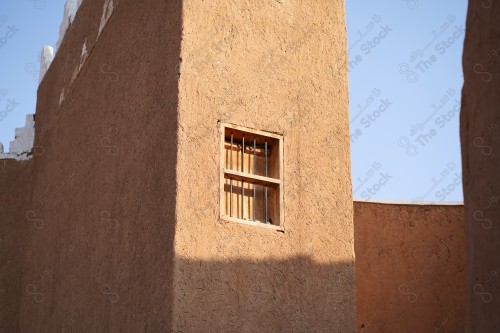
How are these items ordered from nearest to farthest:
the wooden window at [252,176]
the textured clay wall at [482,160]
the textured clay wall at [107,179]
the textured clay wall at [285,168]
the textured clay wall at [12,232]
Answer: the textured clay wall at [482,160] → the textured clay wall at [285,168] → the textured clay wall at [107,179] → the wooden window at [252,176] → the textured clay wall at [12,232]

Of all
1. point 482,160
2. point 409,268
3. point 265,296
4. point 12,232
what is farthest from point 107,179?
point 482,160

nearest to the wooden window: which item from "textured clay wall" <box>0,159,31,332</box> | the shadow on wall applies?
the shadow on wall

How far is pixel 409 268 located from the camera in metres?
12.0

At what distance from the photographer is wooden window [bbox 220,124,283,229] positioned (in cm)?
754

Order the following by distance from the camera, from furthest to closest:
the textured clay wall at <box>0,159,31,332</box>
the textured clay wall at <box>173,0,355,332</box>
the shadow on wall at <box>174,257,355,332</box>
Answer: the textured clay wall at <box>0,159,31,332</box> → the textured clay wall at <box>173,0,355,332</box> → the shadow on wall at <box>174,257,355,332</box>

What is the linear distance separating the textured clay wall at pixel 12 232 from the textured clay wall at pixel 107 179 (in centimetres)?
19

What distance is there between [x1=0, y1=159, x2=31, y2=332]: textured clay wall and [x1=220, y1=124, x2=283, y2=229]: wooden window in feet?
17.1

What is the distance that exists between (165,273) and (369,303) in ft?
18.8

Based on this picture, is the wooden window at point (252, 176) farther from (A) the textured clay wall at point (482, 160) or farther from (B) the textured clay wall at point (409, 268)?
(B) the textured clay wall at point (409, 268)

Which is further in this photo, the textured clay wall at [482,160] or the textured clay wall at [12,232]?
the textured clay wall at [12,232]

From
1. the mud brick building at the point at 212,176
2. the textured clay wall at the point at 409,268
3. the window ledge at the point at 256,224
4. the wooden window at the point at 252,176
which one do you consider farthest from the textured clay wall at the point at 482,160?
the textured clay wall at the point at 409,268

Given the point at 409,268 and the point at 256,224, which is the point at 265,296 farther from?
the point at 409,268

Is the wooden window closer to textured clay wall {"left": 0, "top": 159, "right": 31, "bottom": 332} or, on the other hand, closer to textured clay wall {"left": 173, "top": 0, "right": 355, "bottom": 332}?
textured clay wall {"left": 173, "top": 0, "right": 355, "bottom": 332}

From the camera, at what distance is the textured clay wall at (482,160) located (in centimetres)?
A: 302
